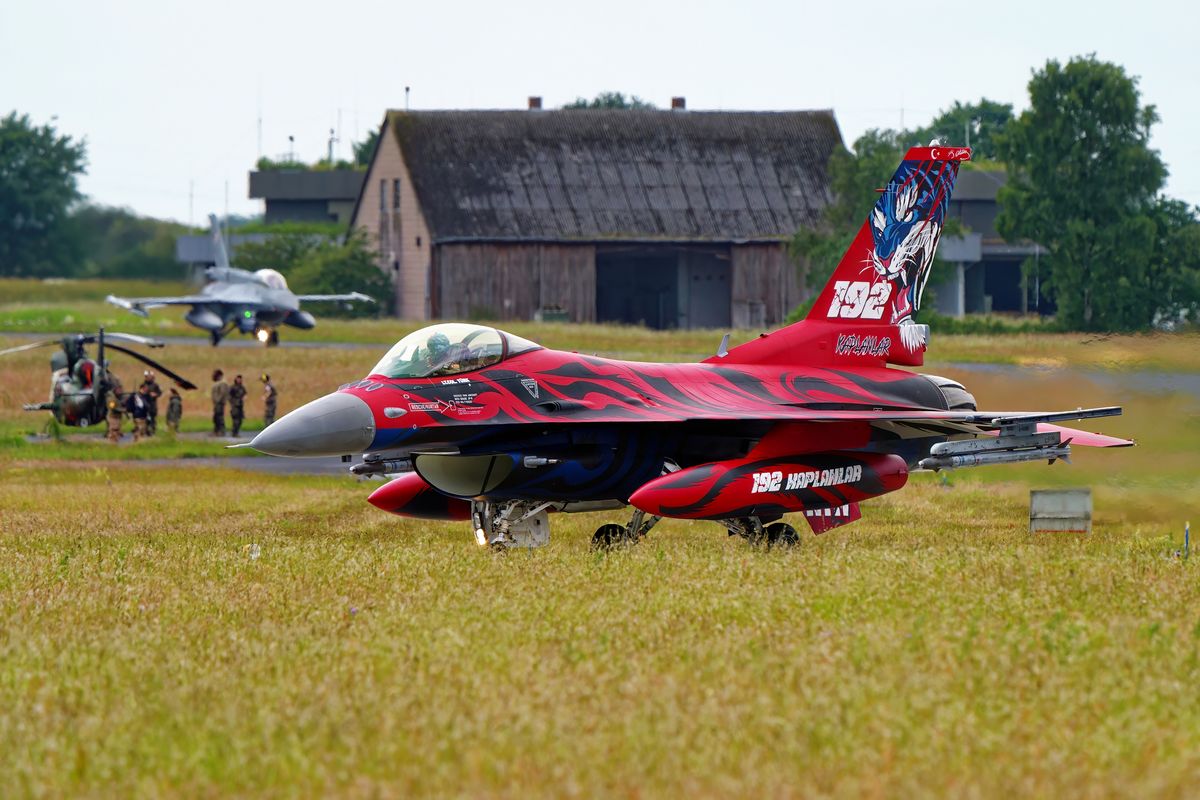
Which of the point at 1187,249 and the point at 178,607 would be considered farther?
the point at 1187,249

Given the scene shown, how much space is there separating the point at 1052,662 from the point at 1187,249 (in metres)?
56.1

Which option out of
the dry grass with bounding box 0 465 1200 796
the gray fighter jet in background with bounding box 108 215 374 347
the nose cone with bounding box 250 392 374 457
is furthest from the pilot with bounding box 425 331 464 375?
the gray fighter jet in background with bounding box 108 215 374 347

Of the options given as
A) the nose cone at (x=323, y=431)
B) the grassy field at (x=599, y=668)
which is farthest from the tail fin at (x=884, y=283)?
the nose cone at (x=323, y=431)

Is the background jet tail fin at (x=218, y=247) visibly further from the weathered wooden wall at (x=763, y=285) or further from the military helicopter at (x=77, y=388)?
the military helicopter at (x=77, y=388)

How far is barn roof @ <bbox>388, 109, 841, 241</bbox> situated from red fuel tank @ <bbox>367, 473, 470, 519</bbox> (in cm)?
5134

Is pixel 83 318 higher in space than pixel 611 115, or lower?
lower

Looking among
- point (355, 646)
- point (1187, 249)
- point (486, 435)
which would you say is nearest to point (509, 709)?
point (355, 646)

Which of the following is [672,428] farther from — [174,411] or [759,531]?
[174,411]

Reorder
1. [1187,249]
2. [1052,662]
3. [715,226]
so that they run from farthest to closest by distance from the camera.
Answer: [715,226] < [1187,249] < [1052,662]

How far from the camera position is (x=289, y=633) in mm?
10312

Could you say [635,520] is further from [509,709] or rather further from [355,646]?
[509,709]

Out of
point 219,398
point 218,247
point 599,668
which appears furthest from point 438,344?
point 218,247

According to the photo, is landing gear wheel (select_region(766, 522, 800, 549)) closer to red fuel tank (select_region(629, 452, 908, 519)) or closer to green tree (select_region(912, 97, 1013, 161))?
red fuel tank (select_region(629, 452, 908, 519))

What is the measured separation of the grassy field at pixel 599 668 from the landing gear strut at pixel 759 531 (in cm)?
33
